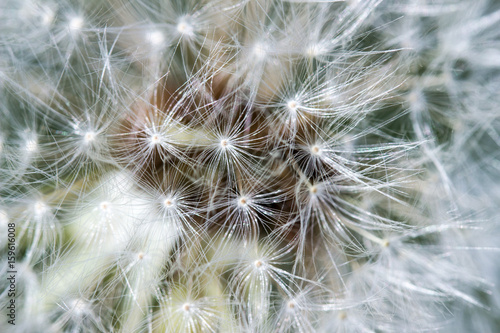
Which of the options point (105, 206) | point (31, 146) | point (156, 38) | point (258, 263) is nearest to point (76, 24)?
point (156, 38)

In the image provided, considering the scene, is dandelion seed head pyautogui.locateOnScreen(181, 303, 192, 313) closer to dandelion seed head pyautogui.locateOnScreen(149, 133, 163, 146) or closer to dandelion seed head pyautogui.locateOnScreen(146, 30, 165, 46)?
dandelion seed head pyautogui.locateOnScreen(149, 133, 163, 146)

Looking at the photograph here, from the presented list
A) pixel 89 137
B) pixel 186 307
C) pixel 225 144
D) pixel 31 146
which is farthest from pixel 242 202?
pixel 31 146

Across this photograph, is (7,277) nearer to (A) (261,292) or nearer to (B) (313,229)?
(A) (261,292)

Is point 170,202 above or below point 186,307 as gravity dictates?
above

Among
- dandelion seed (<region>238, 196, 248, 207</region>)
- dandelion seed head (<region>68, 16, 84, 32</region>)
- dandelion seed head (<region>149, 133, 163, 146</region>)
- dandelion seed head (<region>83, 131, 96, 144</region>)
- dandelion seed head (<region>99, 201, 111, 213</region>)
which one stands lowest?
dandelion seed head (<region>99, 201, 111, 213</region>)

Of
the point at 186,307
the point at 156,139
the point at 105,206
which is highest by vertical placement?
the point at 156,139

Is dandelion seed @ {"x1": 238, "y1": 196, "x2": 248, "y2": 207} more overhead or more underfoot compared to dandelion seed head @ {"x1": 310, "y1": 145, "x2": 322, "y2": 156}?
more underfoot

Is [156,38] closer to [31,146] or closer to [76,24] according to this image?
[76,24]

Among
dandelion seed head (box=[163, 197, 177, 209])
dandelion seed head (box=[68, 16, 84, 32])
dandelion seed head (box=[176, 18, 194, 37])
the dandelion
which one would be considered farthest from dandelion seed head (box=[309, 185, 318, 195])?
dandelion seed head (box=[68, 16, 84, 32])

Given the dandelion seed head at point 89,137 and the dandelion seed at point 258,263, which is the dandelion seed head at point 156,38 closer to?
the dandelion seed head at point 89,137

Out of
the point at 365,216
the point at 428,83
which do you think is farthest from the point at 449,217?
the point at 428,83

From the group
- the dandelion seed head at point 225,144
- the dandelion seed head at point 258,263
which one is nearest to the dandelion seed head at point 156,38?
the dandelion seed head at point 225,144
